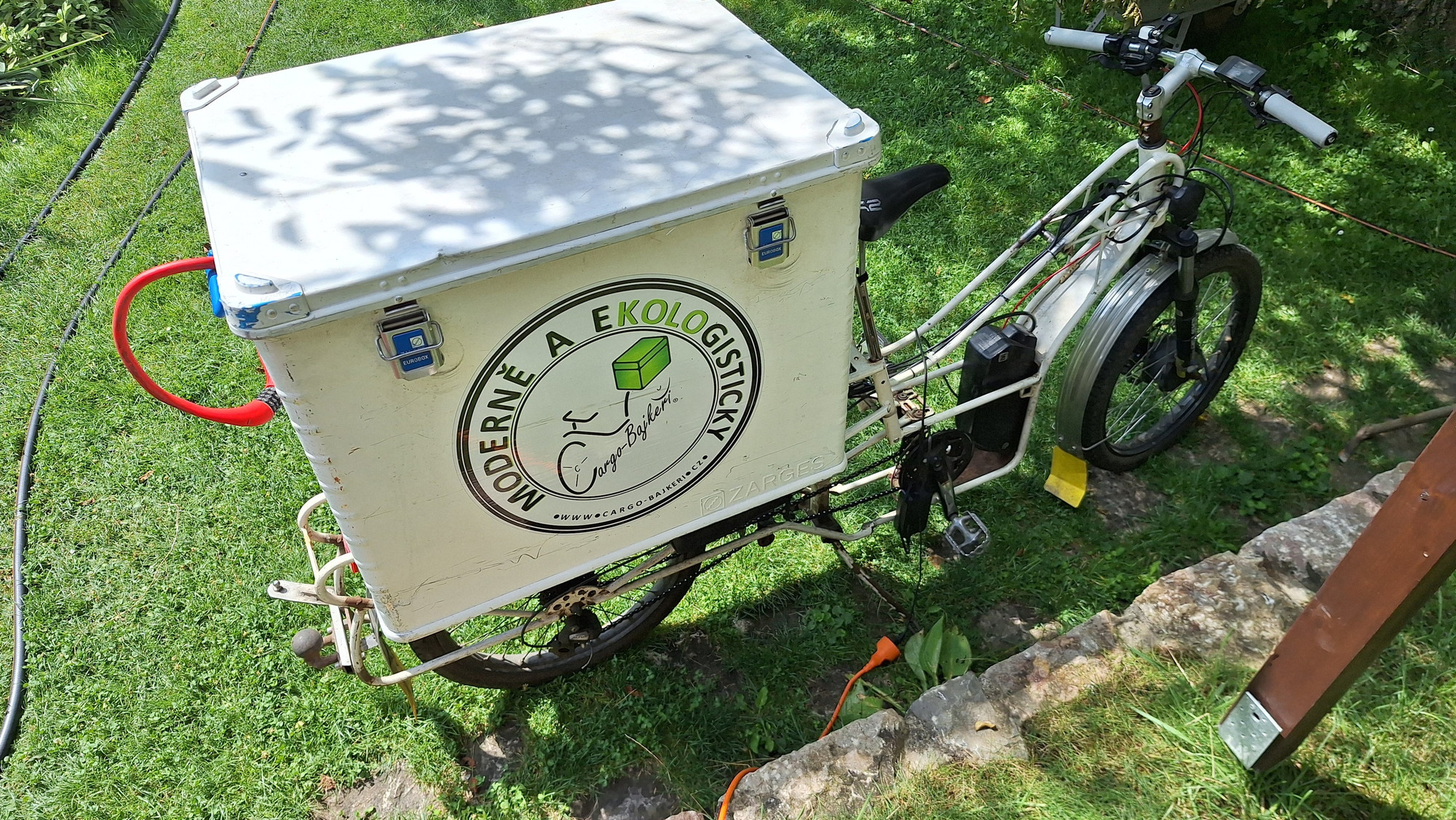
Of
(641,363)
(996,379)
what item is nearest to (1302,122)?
(996,379)

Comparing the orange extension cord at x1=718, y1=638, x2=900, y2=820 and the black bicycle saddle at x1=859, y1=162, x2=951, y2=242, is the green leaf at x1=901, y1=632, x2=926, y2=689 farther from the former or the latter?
the black bicycle saddle at x1=859, y1=162, x2=951, y2=242

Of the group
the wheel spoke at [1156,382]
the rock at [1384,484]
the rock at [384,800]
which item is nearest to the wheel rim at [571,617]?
the rock at [384,800]

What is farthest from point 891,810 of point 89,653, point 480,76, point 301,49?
point 301,49

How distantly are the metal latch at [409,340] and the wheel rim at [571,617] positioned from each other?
91 cm

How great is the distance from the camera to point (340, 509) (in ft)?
6.47

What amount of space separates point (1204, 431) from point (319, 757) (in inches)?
140

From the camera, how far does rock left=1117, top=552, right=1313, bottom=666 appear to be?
8.70 feet

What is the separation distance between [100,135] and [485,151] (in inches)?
216

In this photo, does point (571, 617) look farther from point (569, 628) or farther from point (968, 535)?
point (968, 535)

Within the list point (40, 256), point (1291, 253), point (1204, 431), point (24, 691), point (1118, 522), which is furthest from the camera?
point (40, 256)

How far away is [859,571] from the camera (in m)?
3.39

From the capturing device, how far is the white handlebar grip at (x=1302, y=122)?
2.55 m

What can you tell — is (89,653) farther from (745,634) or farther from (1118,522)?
(1118,522)

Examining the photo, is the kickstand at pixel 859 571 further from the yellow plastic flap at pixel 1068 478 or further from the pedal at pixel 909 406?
the yellow plastic flap at pixel 1068 478
